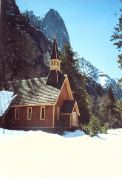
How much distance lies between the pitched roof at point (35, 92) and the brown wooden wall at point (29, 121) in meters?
0.64

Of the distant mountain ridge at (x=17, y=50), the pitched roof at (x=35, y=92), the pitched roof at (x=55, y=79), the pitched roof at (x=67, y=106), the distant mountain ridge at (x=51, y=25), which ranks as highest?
the distant mountain ridge at (x=51, y=25)

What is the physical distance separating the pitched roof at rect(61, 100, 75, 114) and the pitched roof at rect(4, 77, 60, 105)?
1922 millimetres

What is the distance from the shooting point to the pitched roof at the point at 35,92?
2672cm

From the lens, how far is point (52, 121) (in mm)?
26844

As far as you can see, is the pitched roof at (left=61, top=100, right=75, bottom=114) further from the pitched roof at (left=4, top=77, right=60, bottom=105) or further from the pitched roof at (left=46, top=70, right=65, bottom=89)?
the pitched roof at (left=4, top=77, right=60, bottom=105)

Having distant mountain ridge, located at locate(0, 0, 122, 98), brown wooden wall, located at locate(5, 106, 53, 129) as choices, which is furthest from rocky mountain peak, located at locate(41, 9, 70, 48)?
brown wooden wall, located at locate(5, 106, 53, 129)

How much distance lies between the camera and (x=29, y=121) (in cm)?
2755

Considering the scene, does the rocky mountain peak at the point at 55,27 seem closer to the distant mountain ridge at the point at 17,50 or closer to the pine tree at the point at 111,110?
the distant mountain ridge at the point at 17,50

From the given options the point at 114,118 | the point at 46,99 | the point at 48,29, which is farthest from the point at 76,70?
the point at 48,29

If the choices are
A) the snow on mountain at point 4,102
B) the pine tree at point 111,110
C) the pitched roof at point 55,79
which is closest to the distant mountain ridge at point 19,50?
the pine tree at point 111,110

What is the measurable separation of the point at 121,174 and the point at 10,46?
36372 millimetres

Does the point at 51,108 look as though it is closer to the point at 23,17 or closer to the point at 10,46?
the point at 10,46

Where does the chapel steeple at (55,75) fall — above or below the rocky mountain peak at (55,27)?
below

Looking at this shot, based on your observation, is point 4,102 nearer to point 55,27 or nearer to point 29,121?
point 29,121
